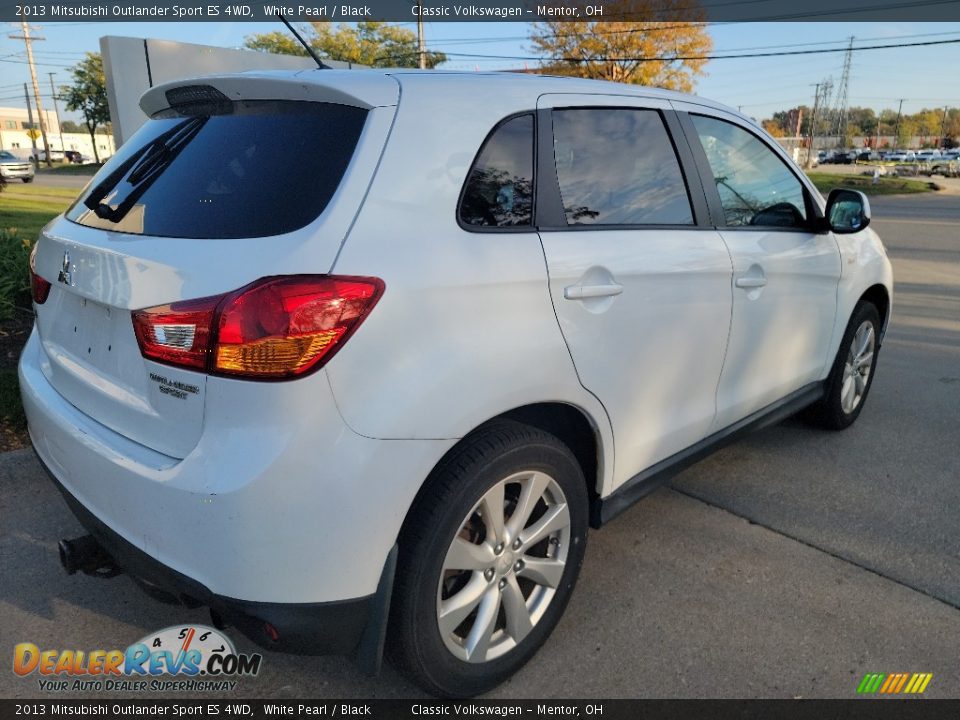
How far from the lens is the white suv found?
1.71 meters

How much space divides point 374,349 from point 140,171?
1150mm

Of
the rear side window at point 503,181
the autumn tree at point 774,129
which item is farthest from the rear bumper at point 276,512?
the autumn tree at point 774,129

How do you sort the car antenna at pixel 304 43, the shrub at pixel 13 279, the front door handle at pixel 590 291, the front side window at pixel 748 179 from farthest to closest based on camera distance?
1. the shrub at pixel 13 279
2. the front side window at pixel 748 179
3. the car antenna at pixel 304 43
4. the front door handle at pixel 590 291

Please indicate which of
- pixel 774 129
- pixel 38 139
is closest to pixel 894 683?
pixel 774 129

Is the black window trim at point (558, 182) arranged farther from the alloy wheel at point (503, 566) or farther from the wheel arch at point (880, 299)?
the wheel arch at point (880, 299)

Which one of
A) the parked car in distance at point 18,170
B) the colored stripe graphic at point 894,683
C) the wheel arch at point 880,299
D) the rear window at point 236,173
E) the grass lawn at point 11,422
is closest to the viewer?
the rear window at point 236,173

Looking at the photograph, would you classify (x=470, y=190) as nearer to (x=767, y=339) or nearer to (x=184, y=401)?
(x=184, y=401)

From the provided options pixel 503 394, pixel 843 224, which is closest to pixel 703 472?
pixel 843 224

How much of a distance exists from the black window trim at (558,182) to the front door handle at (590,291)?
0.19 meters

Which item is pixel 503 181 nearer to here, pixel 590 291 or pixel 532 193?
pixel 532 193

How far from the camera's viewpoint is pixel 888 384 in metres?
5.37

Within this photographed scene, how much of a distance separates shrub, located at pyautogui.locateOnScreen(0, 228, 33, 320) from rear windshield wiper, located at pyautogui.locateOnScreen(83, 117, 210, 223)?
11.8ft

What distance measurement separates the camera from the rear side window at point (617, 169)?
239cm

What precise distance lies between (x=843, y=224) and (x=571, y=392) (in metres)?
2.27
